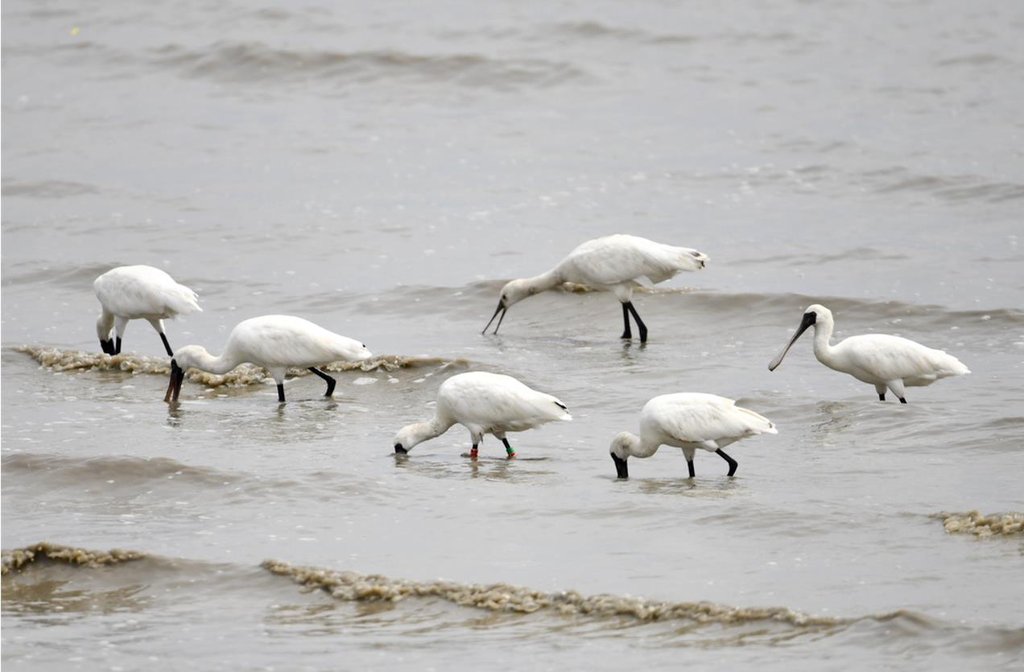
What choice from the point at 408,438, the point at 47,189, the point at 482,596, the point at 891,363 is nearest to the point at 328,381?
the point at 408,438

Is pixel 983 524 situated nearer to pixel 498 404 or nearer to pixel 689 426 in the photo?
pixel 689 426

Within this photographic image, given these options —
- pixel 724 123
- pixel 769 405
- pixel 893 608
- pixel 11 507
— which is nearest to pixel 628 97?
pixel 724 123

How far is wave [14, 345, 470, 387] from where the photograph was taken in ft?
48.8

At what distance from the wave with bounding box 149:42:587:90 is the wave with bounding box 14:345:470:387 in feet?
48.7

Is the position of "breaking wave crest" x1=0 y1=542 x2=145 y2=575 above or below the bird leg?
below

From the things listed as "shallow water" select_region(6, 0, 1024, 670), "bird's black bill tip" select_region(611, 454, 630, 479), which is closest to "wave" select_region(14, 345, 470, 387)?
"shallow water" select_region(6, 0, 1024, 670)

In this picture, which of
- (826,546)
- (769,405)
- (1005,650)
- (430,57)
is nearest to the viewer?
(1005,650)

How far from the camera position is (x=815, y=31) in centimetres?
3125

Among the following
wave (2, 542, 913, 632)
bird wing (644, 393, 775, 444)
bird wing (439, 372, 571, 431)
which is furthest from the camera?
bird wing (439, 372, 571, 431)

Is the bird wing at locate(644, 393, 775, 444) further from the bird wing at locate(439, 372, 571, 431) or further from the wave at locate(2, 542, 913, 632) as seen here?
the wave at locate(2, 542, 913, 632)

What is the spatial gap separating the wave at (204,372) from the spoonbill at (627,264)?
186cm

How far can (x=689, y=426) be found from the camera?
35.9 ft

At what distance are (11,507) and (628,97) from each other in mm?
18358

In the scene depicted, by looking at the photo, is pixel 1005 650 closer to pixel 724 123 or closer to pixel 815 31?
pixel 724 123
